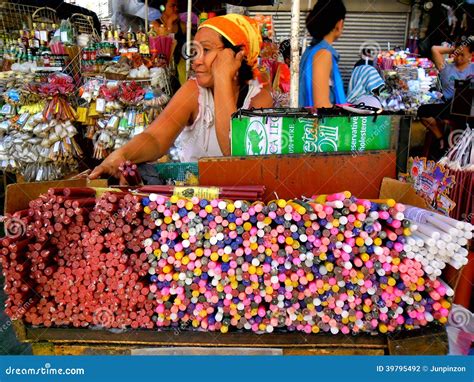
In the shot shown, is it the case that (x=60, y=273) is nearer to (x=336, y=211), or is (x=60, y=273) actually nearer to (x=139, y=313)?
(x=139, y=313)

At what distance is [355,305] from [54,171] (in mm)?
4373

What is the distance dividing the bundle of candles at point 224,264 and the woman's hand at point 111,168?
0.49 meters

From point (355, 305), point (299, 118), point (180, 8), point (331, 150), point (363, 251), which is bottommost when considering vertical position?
point (355, 305)

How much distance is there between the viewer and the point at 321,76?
292 cm

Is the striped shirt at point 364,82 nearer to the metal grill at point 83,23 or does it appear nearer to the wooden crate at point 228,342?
the wooden crate at point 228,342

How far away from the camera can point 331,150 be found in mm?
1812

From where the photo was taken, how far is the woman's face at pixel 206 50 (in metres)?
2.27

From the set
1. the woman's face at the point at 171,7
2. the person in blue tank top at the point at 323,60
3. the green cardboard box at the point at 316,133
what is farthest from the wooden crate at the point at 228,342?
the woman's face at the point at 171,7

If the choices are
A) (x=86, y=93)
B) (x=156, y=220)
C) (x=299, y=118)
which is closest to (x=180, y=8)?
(x=86, y=93)

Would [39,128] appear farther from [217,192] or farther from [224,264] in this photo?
[224,264]

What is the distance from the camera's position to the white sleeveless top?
260 centimetres
